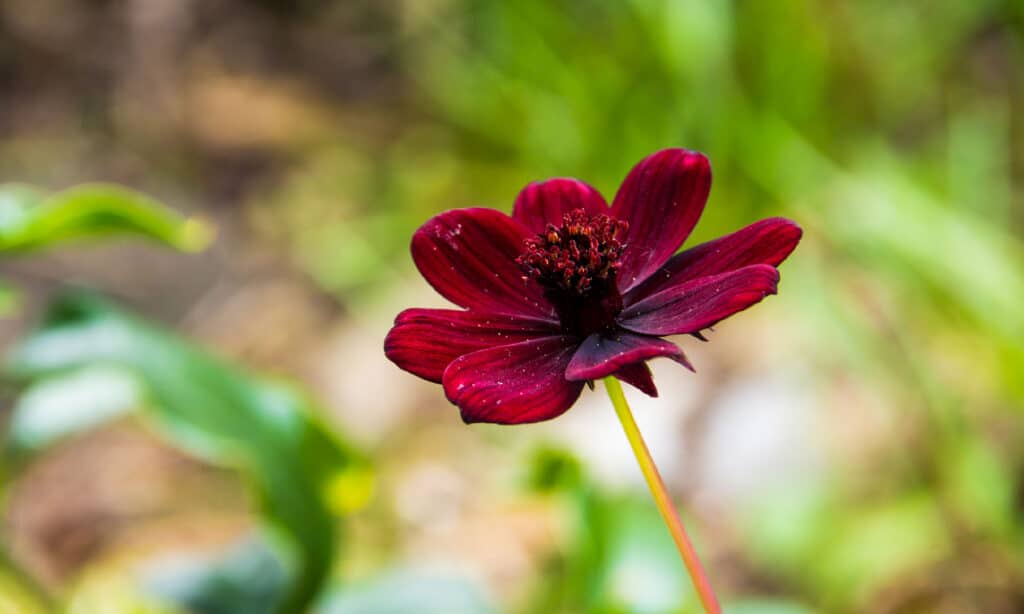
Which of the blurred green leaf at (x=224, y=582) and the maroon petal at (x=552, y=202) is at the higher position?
the blurred green leaf at (x=224, y=582)

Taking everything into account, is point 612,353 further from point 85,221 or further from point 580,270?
point 85,221

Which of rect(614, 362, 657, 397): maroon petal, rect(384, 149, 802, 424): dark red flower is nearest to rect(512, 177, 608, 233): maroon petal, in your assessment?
rect(384, 149, 802, 424): dark red flower

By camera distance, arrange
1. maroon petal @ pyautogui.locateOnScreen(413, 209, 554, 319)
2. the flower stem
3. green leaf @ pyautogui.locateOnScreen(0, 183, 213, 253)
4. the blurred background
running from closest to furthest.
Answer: the flower stem
maroon petal @ pyautogui.locateOnScreen(413, 209, 554, 319)
green leaf @ pyautogui.locateOnScreen(0, 183, 213, 253)
the blurred background

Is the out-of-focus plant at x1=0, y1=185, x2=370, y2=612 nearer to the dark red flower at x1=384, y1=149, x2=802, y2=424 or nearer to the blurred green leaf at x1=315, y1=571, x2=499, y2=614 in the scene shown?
the blurred green leaf at x1=315, y1=571, x2=499, y2=614

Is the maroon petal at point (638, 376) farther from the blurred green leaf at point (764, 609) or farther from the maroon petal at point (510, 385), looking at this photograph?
the blurred green leaf at point (764, 609)

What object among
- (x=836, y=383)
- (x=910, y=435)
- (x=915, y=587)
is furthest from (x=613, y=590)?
(x=836, y=383)

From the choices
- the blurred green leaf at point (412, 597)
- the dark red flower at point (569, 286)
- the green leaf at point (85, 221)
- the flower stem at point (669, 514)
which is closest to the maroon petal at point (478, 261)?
the dark red flower at point (569, 286)

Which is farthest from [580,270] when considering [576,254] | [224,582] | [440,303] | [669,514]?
[440,303]
